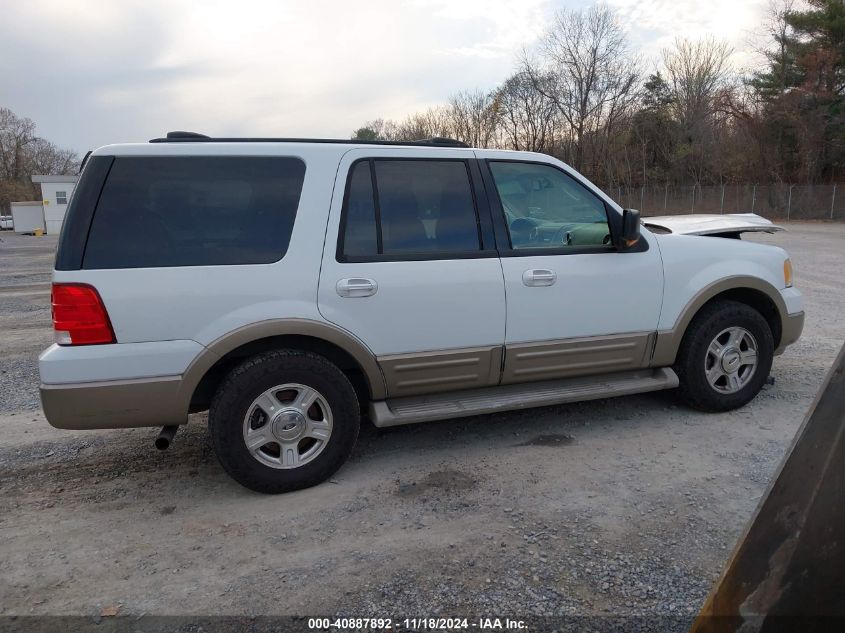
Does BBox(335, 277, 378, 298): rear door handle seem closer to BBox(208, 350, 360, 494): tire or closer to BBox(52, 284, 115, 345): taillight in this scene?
BBox(208, 350, 360, 494): tire

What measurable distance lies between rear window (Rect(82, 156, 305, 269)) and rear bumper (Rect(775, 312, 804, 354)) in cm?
389

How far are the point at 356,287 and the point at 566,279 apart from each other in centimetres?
146

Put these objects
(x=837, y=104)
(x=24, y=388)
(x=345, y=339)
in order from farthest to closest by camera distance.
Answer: (x=837, y=104), (x=24, y=388), (x=345, y=339)

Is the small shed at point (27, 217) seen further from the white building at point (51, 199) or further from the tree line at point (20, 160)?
the tree line at point (20, 160)

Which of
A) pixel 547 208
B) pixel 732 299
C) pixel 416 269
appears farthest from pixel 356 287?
pixel 732 299

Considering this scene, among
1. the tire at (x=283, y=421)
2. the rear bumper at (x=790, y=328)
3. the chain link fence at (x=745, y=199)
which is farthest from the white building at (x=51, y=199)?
the rear bumper at (x=790, y=328)

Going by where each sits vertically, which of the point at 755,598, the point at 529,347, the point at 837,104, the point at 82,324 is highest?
the point at 837,104

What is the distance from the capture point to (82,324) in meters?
3.11

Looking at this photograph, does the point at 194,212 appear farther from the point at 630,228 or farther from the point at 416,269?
the point at 630,228

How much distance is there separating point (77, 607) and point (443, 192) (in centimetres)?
298

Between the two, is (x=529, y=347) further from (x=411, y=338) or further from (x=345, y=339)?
(x=345, y=339)

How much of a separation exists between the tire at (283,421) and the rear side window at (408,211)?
29.8 inches

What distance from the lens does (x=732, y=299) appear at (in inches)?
182

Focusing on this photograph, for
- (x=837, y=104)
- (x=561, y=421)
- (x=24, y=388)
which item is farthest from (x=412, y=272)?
(x=837, y=104)
